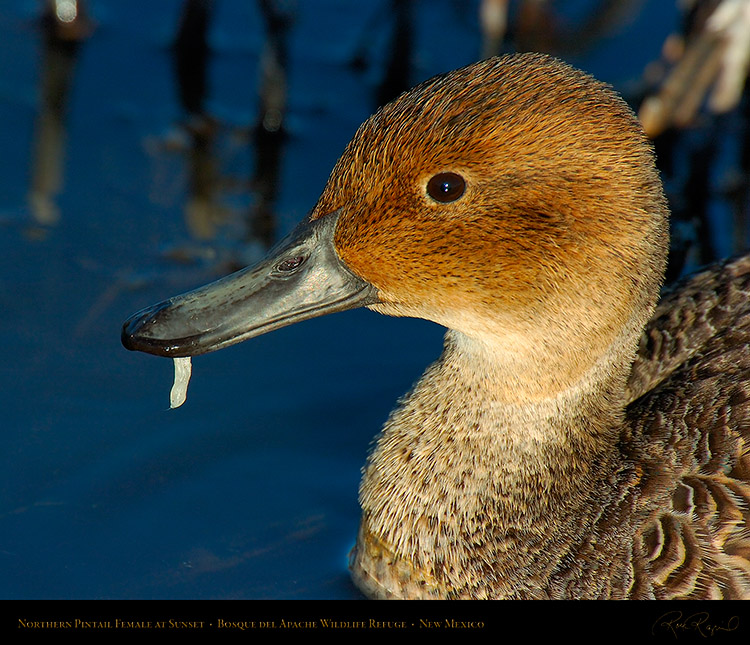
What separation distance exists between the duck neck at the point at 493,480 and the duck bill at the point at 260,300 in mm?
628

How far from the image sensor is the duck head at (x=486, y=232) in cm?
407

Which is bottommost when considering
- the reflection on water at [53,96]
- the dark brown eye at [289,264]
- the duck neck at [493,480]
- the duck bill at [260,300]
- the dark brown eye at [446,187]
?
the duck neck at [493,480]

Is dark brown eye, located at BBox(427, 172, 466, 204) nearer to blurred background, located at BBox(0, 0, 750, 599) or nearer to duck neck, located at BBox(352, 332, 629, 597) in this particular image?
duck neck, located at BBox(352, 332, 629, 597)

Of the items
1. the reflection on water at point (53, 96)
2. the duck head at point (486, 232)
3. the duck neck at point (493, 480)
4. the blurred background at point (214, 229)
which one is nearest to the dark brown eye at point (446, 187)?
the duck head at point (486, 232)

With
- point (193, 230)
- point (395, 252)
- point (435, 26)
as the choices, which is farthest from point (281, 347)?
point (435, 26)

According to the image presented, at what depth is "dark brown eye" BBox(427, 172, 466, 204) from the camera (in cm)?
413

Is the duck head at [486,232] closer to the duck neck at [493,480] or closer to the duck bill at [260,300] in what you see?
the duck bill at [260,300]

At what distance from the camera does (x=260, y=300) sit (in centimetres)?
425

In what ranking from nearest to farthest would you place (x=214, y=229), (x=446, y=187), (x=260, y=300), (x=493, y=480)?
(x=446, y=187)
(x=260, y=300)
(x=493, y=480)
(x=214, y=229)

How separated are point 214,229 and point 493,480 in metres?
2.72

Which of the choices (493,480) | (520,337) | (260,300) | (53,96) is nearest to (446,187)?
(520,337)

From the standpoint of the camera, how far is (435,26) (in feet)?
27.8

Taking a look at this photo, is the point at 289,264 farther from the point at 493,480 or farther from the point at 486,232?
the point at 493,480
